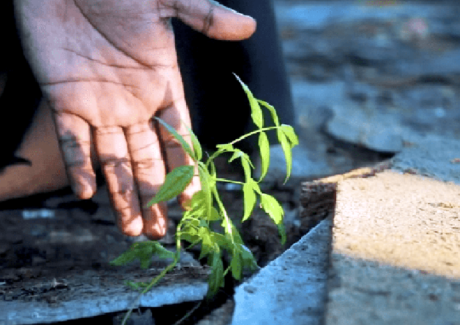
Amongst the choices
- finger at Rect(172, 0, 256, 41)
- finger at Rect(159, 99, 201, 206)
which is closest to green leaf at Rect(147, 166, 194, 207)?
finger at Rect(159, 99, 201, 206)

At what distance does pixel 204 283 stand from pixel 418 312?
565mm

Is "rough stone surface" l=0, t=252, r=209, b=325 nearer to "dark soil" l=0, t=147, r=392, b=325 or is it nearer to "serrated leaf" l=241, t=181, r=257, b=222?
"dark soil" l=0, t=147, r=392, b=325

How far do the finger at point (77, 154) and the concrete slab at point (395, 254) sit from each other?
2.36 feet

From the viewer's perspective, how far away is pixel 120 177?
170cm

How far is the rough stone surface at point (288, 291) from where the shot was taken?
1.24 metres

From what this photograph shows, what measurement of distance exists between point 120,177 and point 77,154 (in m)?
0.14

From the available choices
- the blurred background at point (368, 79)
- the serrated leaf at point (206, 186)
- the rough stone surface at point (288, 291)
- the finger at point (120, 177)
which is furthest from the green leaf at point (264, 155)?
the blurred background at point (368, 79)

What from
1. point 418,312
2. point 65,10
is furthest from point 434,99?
point 418,312

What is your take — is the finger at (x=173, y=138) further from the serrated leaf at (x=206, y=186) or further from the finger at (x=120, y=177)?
the serrated leaf at (x=206, y=186)

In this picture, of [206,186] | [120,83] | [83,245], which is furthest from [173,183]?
[83,245]

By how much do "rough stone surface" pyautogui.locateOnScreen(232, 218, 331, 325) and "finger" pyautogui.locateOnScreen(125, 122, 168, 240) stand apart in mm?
426

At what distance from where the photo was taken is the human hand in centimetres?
170

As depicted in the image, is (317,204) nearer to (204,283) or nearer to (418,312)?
(204,283)

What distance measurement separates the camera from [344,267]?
3.96 feet
